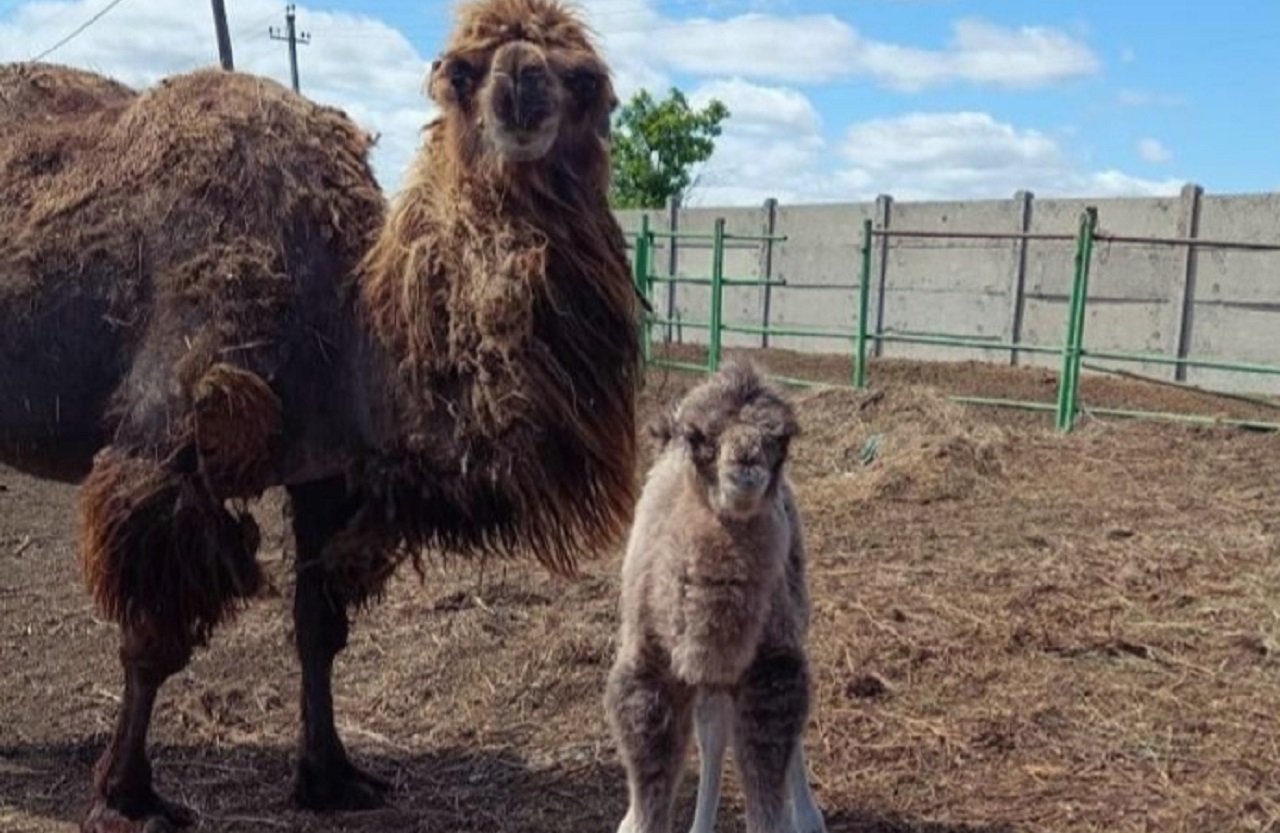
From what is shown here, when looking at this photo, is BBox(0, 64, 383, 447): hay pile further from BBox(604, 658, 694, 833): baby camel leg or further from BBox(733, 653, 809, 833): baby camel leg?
BBox(733, 653, 809, 833): baby camel leg

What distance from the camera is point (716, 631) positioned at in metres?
2.93

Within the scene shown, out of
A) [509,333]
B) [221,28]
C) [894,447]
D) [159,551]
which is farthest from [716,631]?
[221,28]

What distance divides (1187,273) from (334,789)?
14860 mm

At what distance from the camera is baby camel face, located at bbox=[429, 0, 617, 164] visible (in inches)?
142

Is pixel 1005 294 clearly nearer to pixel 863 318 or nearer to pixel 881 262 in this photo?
pixel 881 262

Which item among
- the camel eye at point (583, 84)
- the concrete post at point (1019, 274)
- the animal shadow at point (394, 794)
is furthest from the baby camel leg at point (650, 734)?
the concrete post at point (1019, 274)

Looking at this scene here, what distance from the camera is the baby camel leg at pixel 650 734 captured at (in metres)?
3.04

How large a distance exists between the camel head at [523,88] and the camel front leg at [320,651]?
1265 mm

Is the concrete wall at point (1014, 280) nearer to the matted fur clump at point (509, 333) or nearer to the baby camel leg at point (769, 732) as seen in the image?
the matted fur clump at point (509, 333)

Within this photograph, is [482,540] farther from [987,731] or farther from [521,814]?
[987,731]

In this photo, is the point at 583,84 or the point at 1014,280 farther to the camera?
the point at 1014,280

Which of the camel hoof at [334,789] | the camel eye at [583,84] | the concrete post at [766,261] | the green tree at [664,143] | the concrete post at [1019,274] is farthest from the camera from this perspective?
the green tree at [664,143]

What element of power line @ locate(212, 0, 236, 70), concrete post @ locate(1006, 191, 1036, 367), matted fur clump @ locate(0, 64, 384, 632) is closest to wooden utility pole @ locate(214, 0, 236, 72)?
power line @ locate(212, 0, 236, 70)

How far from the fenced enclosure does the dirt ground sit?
539 centimetres
